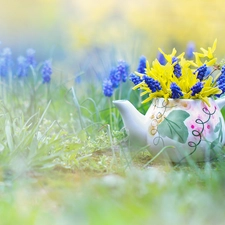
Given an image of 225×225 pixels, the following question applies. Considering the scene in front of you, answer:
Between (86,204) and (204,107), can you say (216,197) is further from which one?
(204,107)

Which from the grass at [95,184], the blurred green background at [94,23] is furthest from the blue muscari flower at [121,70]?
the blurred green background at [94,23]

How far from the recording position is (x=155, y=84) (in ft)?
5.01

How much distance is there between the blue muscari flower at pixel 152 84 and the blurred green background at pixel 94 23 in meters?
2.43

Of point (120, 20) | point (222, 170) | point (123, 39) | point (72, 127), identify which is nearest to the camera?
point (222, 170)

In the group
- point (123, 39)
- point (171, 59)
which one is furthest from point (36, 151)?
point (123, 39)

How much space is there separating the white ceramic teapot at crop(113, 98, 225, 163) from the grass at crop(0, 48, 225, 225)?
0.05 metres

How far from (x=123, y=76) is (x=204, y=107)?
1.95ft

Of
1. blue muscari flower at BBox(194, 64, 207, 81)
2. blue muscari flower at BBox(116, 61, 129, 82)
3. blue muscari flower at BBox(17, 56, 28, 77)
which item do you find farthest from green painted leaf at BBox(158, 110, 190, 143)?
blue muscari flower at BBox(17, 56, 28, 77)

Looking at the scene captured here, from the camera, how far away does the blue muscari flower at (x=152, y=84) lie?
4.95 ft

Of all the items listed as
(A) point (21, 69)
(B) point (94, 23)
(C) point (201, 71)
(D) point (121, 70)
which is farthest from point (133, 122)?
(B) point (94, 23)

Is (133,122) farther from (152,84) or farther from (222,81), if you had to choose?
(222,81)

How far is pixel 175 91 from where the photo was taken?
1503 mm

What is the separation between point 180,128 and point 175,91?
117mm

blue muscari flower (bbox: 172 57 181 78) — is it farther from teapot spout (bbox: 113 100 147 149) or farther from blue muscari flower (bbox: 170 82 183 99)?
teapot spout (bbox: 113 100 147 149)
